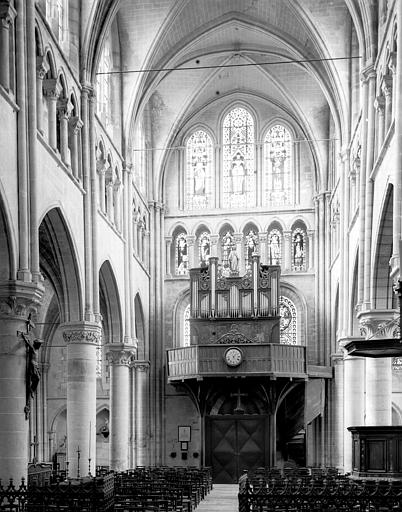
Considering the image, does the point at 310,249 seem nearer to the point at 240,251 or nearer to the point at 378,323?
the point at 240,251

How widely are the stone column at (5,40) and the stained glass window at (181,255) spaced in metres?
26.0

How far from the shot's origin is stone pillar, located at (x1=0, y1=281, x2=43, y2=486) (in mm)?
19562

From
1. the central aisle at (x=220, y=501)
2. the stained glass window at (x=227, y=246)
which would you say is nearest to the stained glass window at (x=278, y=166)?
the stained glass window at (x=227, y=246)

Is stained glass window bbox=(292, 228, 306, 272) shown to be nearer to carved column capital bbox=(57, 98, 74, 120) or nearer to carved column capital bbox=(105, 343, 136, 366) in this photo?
carved column capital bbox=(105, 343, 136, 366)

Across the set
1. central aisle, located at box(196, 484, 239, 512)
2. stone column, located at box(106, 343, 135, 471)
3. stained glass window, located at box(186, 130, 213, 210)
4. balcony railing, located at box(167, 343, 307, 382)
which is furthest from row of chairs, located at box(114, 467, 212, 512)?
stained glass window, located at box(186, 130, 213, 210)

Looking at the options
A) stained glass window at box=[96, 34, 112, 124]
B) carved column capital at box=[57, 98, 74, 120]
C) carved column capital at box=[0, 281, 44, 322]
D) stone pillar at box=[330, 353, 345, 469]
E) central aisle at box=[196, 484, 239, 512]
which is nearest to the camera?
carved column capital at box=[0, 281, 44, 322]

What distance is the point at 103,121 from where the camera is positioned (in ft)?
112

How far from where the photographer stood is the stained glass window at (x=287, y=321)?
43.9 meters

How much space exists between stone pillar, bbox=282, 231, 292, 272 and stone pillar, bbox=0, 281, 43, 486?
25.8 m

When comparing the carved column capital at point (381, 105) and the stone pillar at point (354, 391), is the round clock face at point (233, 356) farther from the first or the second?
the carved column capital at point (381, 105)

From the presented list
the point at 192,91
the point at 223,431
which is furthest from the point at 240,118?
the point at 223,431

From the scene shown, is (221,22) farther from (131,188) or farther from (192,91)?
(131,188)

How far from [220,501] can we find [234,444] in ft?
43.2

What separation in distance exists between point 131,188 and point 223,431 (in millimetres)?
12855
